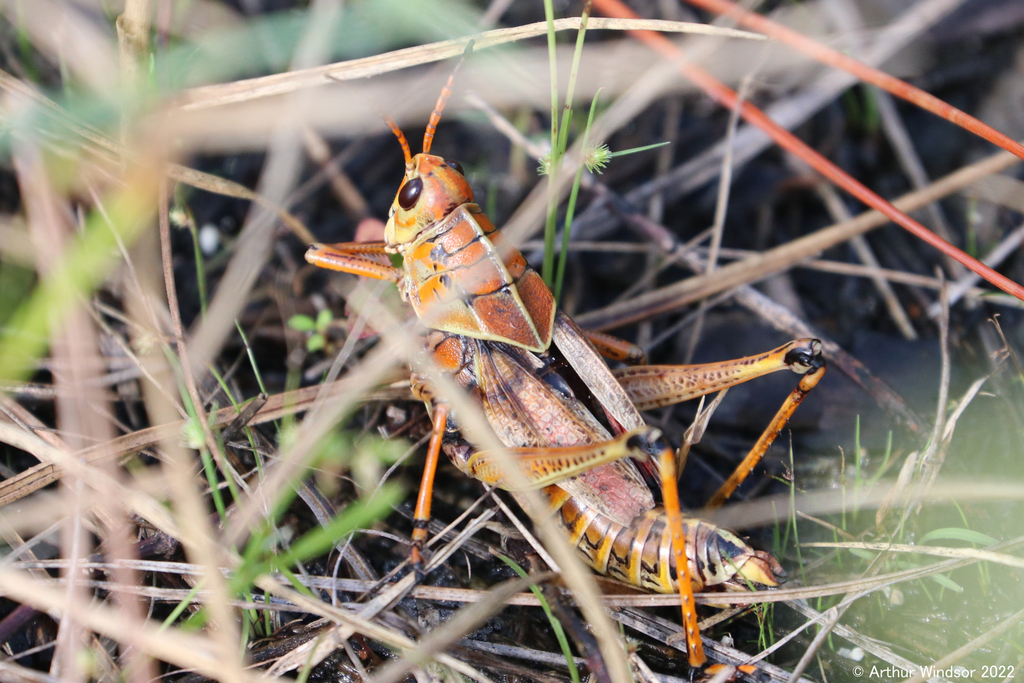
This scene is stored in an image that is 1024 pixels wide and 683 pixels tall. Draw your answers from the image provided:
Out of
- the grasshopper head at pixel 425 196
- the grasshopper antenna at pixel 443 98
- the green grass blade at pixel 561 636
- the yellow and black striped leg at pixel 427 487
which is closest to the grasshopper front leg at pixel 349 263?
the grasshopper head at pixel 425 196

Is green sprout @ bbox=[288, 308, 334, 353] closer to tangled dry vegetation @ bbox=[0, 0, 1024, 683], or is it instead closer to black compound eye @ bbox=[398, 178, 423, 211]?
tangled dry vegetation @ bbox=[0, 0, 1024, 683]

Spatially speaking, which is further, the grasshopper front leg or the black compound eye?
the grasshopper front leg

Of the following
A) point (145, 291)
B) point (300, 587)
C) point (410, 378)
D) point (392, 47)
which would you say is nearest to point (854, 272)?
point (410, 378)

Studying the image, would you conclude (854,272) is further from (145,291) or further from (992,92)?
(145,291)

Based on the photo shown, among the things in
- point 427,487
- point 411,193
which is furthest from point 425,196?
point 427,487

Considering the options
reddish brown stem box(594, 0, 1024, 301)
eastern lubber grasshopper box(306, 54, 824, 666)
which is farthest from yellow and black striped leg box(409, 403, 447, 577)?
reddish brown stem box(594, 0, 1024, 301)

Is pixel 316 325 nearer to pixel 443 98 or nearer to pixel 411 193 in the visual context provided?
pixel 411 193
